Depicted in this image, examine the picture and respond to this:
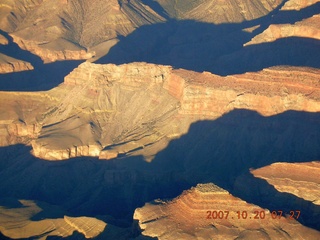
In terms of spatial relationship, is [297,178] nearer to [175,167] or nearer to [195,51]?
[175,167]

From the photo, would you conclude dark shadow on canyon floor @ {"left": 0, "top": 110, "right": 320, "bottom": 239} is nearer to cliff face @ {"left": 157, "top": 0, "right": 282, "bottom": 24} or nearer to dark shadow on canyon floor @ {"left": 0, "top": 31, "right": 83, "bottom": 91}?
dark shadow on canyon floor @ {"left": 0, "top": 31, "right": 83, "bottom": 91}

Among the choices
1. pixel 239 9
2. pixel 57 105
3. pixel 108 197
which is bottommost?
pixel 108 197

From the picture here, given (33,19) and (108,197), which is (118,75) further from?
(33,19)

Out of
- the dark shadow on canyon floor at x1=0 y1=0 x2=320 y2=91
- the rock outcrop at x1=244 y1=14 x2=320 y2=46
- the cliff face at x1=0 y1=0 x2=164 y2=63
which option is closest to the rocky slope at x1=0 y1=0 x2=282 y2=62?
the cliff face at x1=0 y1=0 x2=164 y2=63

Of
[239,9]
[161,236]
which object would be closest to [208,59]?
[239,9]

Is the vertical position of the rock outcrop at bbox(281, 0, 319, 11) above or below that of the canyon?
above

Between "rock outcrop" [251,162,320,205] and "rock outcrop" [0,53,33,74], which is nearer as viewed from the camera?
"rock outcrop" [251,162,320,205]
